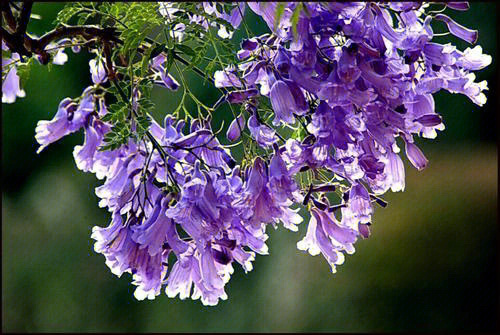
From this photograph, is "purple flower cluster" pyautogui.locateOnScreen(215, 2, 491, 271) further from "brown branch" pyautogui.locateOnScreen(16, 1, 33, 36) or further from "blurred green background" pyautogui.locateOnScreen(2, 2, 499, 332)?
"blurred green background" pyautogui.locateOnScreen(2, 2, 499, 332)

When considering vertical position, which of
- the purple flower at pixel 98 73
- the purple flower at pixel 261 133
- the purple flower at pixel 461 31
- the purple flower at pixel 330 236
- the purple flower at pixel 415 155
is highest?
the purple flower at pixel 461 31

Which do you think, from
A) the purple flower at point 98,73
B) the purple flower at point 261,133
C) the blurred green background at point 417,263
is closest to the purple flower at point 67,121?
the purple flower at point 98,73

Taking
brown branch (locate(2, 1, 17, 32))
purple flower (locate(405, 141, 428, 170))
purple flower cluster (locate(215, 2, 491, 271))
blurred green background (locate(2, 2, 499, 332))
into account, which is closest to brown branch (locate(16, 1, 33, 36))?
brown branch (locate(2, 1, 17, 32))

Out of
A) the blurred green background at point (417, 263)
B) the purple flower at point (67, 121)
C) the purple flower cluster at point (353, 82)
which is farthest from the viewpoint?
the blurred green background at point (417, 263)

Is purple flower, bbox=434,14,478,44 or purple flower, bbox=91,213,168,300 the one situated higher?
purple flower, bbox=434,14,478,44

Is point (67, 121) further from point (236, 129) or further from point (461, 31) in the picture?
point (461, 31)

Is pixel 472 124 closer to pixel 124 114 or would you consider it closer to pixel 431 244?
pixel 431 244

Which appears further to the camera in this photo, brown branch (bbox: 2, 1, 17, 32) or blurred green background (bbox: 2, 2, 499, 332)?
blurred green background (bbox: 2, 2, 499, 332)

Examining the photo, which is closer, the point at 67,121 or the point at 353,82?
the point at 353,82

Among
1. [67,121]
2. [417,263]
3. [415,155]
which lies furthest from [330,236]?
[417,263]

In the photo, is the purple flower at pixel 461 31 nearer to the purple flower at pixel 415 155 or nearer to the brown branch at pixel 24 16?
the purple flower at pixel 415 155

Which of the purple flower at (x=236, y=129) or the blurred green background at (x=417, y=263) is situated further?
the blurred green background at (x=417, y=263)

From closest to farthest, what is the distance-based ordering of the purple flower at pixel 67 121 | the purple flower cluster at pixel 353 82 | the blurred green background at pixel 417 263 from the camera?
1. the purple flower cluster at pixel 353 82
2. the purple flower at pixel 67 121
3. the blurred green background at pixel 417 263
